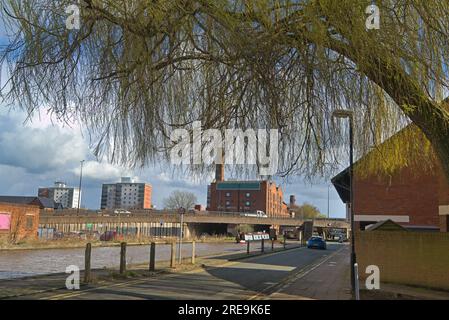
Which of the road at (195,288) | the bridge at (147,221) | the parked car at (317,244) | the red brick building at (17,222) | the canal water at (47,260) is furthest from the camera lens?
the bridge at (147,221)

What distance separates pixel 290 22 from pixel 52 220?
7135 cm

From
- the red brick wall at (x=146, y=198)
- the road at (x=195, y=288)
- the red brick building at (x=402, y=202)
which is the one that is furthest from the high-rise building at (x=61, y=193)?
the road at (x=195, y=288)

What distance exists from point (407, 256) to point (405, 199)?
14190mm

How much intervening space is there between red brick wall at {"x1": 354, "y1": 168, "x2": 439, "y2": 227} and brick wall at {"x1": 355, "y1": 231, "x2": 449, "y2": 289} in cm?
1075

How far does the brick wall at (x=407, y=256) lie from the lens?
53.8ft

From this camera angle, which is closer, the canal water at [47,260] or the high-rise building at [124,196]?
the canal water at [47,260]

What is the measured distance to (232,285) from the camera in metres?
15.9

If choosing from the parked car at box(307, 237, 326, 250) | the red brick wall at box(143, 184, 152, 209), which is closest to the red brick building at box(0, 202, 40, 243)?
the parked car at box(307, 237, 326, 250)

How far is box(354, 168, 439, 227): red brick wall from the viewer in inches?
1190

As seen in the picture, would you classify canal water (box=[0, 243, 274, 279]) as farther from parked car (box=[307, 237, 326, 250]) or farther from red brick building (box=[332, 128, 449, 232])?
parked car (box=[307, 237, 326, 250])

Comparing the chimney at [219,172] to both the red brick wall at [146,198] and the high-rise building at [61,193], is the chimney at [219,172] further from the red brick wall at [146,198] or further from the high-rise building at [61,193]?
the high-rise building at [61,193]

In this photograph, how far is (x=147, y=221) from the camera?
262ft

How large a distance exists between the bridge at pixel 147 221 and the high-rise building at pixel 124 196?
36.1 meters

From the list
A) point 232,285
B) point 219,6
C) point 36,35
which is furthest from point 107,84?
point 232,285
